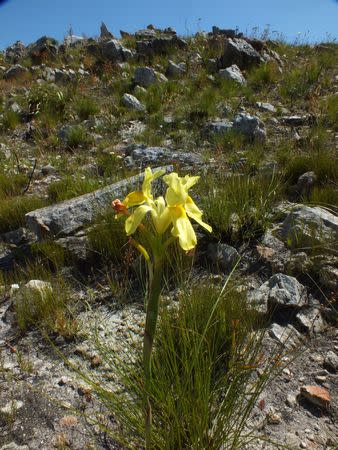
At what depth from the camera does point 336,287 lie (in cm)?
330

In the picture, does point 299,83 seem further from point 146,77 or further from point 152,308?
point 152,308

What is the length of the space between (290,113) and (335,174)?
3527 millimetres

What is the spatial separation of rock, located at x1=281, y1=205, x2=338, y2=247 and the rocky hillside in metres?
0.01

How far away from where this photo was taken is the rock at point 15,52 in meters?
14.6

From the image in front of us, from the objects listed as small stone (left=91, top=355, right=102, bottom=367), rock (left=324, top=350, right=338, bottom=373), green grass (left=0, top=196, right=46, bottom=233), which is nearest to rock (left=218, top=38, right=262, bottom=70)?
green grass (left=0, top=196, right=46, bottom=233)

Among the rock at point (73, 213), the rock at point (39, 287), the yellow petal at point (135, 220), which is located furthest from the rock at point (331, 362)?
the rock at point (73, 213)

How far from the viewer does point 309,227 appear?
3732mm

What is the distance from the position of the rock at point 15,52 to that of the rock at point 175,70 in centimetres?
633

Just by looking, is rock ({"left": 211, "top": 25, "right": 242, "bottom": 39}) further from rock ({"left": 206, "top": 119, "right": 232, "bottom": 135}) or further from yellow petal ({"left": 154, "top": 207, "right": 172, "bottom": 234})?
yellow petal ({"left": 154, "top": 207, "right": 172, "bottom": 234})

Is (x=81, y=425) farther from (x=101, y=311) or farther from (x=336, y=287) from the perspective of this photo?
(x=336, y=287)

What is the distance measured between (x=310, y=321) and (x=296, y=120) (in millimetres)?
5234

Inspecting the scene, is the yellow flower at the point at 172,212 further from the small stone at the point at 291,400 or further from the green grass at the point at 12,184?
the green grass at the point at 12,184

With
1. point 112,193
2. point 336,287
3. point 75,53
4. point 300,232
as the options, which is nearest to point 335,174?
point 300,232

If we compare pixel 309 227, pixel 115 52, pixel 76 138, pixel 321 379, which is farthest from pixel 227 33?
pixel 321 379
